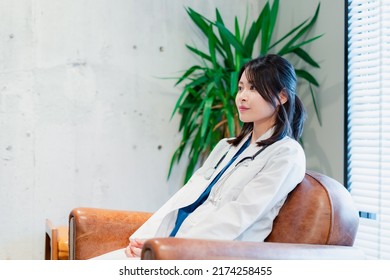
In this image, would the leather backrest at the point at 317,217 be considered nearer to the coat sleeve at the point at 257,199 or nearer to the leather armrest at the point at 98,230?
the coat sleeve at the point at 257,199

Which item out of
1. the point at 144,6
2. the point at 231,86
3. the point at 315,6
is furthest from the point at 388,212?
the point at 144,6

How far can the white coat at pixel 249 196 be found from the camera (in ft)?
5.90

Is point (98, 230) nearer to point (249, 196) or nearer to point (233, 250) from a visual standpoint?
point (249, 196)

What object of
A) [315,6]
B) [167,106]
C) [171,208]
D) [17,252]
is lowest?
[17,252]

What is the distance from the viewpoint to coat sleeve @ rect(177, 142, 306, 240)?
5.89ft

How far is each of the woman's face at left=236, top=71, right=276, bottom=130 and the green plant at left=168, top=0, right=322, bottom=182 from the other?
37.5 inches

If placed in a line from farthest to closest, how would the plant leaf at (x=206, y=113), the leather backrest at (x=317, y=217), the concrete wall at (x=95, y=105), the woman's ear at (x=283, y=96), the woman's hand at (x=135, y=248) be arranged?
the plant leaf at (x=206, y=113) < the concrete wall at (x=95, y=105) < the woman's ear at (x=283, y=96) < the woman's hand at (x=135, y=248) < the leather backrest at (x=317, y=217)

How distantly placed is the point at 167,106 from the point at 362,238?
143 cm

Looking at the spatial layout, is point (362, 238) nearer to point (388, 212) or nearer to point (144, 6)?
point (388, 212)

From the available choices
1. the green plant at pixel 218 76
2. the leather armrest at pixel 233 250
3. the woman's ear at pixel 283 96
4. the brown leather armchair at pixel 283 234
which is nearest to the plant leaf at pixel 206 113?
the green plant at pixel 218 76

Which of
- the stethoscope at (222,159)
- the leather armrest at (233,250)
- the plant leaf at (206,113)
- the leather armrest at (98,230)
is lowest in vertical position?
the leather armrest at (98,230)

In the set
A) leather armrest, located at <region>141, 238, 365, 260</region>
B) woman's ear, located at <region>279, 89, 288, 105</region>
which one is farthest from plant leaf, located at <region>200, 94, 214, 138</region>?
leather armrest, located at <region>141, 238, 365, 260</region>

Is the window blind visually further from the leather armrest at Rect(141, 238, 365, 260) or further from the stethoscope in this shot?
the leather armrest at Rect(141, 238, 365, 260)

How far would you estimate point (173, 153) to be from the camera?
3.47m
